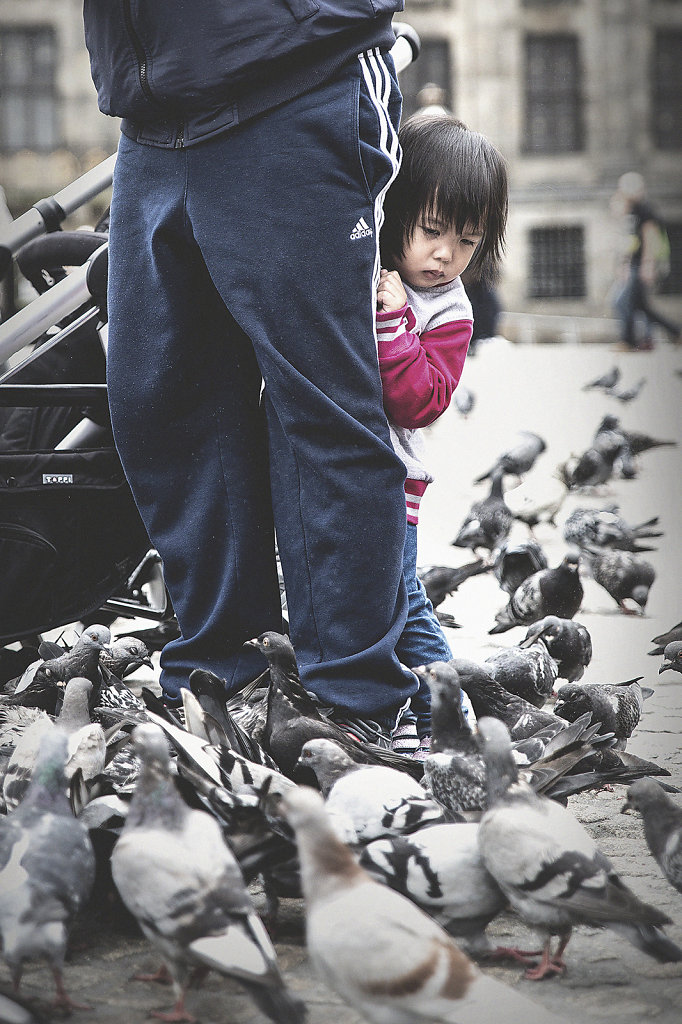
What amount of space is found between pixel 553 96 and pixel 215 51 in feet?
114

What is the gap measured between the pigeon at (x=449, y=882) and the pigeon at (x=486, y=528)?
3.81 metres

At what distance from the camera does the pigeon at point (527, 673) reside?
3352 mm

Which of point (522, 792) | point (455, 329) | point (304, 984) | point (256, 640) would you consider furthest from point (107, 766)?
point (455, 329)

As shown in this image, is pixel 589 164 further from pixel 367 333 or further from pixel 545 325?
pixel 367 333

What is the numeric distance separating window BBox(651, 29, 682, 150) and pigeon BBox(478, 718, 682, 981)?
113 feet

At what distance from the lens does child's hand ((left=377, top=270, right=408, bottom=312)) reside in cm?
256

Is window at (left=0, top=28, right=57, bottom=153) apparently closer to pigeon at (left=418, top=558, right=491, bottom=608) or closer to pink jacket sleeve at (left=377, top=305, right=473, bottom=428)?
pigeon at (left=418, top=558, right=491, bottom=608)

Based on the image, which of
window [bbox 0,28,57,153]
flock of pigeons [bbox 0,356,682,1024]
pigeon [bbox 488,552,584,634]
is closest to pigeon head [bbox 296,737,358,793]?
flock of pigeons [bbox 0,356,682,1024]

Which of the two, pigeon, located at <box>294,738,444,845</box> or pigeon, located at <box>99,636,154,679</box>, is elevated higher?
pigeon, located at <box>294,738,444,845</box>

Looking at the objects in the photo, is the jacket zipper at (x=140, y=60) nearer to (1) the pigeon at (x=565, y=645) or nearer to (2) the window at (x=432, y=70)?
(1) the pigeon at (x=565, y=645)

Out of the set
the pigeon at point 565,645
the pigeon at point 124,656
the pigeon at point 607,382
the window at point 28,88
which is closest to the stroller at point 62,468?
the pigeon at point 124,656

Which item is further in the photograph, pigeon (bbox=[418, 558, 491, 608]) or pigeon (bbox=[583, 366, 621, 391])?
pigeon (bbox=[583, 366, 621, 391])

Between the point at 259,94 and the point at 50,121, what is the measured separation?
1311 inches

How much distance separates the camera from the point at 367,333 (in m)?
2.41
